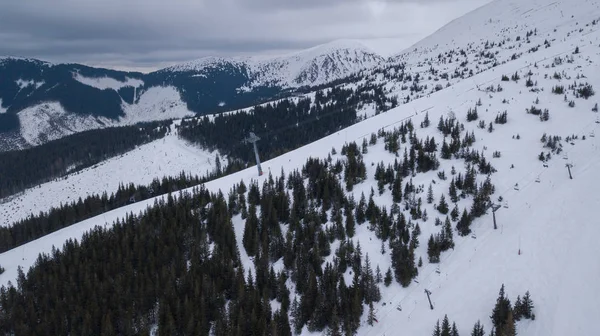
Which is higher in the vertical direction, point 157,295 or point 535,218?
point 535,218

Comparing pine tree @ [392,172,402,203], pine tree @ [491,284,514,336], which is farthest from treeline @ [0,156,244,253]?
pine tree @ [491,284,514,336]

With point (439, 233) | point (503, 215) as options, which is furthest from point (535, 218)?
point (439, 233)

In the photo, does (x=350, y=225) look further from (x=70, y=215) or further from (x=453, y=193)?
(x=70, y=215)

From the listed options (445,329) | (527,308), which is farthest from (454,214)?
(445,329)

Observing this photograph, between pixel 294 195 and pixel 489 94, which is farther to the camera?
pixel 489 94

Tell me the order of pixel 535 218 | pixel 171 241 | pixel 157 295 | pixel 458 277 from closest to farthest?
1. pixel 458 277
2. pixel 535 218
3. pixel 157 295
4. pixel 171 241

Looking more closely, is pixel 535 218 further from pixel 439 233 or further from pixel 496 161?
pixel 496 161

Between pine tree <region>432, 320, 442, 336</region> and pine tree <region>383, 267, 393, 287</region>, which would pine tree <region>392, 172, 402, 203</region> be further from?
pine tree <region>432, 320, 442, 336</region>

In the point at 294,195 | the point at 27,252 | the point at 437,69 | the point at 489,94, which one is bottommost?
the point at 27,252

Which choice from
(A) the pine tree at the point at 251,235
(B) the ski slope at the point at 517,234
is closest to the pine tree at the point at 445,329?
(B) the ski slope at the point at 517,234
